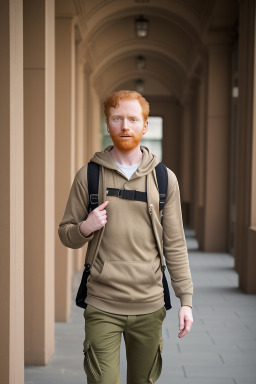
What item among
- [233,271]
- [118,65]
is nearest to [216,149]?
[233,271]

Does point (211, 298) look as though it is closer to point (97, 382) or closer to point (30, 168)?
point (30, 168)

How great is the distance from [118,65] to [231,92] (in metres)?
8.04

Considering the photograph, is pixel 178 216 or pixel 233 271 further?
pixel 233 271

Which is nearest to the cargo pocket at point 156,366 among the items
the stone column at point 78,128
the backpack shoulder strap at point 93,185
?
the backpack shoulder strap at point 93,185

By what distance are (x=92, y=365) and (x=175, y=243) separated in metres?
0.67

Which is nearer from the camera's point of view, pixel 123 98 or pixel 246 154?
pixel 123 98

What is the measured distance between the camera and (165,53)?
16.7 meters

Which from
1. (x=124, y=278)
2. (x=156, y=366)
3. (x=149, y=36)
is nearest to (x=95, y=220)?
(x=124, y=278)

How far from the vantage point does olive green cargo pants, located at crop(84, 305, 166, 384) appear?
2.77 m

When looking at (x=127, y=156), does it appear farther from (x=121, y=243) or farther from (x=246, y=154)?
(x=246, y=154)

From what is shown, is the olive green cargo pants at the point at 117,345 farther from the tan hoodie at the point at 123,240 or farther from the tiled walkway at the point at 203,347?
the tiled walkway at the point at 203,347

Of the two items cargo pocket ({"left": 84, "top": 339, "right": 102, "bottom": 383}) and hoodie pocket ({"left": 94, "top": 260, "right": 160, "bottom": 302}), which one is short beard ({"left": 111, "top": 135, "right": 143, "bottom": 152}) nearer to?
hoodie pocket ({"left": 94, "top": 260, "right": 160, "bottom": 302})

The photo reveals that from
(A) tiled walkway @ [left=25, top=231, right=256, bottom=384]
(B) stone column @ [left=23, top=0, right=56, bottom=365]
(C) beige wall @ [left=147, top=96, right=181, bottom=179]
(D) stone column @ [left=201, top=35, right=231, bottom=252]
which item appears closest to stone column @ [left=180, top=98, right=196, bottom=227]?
(C) beige wall @ [left=147, top=96, right=181, bottom=179]

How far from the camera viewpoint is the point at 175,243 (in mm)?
2934
